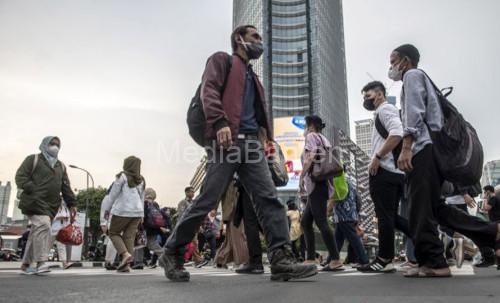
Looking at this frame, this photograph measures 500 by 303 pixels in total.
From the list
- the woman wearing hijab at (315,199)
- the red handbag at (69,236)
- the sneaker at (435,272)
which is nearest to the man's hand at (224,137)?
the sneaker at (435,272)

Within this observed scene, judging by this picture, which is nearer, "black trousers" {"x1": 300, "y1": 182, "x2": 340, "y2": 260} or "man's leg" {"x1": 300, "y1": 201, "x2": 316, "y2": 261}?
"black trousers" {"x1": 300, "y1": 182, "x2": 340, "y2": 260}

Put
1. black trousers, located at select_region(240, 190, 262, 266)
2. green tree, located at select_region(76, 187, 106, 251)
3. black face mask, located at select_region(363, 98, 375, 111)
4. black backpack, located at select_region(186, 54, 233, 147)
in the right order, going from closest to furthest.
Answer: black backpack, located at select_region(186, 54, 233, 147)
black face mask, located at select_region(363, 98, 375, 111)
black trousers, located at select_region(240, 190, 262, 266)
green tree, located at select_region(76, 187, 106, 251)

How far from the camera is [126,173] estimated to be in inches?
280

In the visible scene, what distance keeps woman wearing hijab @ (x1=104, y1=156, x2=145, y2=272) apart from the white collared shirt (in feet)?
12.6

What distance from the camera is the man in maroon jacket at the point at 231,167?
3367 millimetres

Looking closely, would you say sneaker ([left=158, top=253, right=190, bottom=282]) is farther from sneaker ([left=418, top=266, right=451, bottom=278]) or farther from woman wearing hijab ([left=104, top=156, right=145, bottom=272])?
woman wearing hijab ([left=104, top=156, right=145, bottom=272])

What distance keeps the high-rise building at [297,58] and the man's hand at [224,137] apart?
96260mm

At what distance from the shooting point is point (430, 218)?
366cm

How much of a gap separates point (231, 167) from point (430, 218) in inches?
66.0

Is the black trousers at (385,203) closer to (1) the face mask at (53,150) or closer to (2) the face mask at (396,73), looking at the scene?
(2) the face mask at (396,73)

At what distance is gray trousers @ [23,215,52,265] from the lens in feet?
18.4

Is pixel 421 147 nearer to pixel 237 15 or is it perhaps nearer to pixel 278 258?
pixel 278 258

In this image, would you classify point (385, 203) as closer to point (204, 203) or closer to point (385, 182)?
point (385, 182)

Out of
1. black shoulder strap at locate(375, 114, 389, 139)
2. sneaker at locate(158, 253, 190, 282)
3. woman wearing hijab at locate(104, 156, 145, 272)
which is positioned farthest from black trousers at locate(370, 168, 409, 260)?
woman wearing hijab at locate(104, 156, 145, 272)
